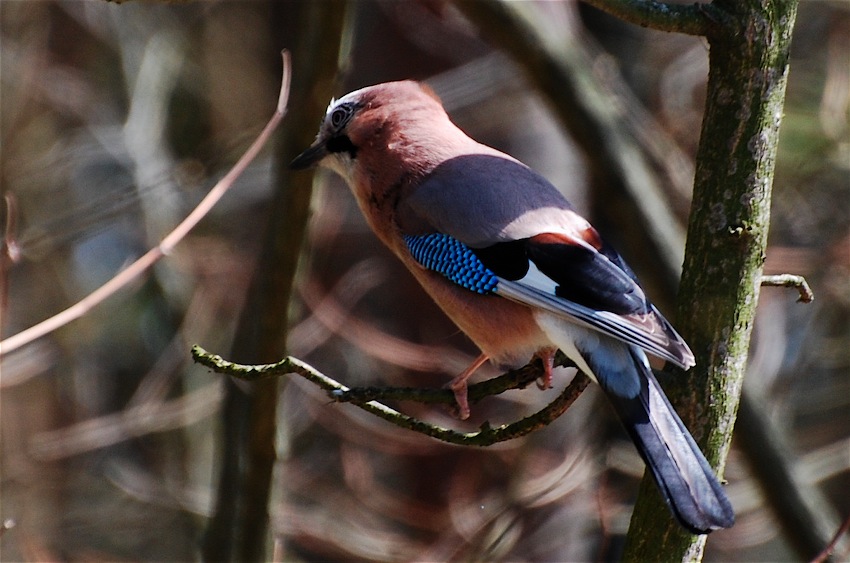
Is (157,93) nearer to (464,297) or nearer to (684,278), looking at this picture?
(464,297)

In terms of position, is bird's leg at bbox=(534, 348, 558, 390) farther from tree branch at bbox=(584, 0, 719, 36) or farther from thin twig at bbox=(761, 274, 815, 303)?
tree branch at bbox=(584, 0, 719, 36)

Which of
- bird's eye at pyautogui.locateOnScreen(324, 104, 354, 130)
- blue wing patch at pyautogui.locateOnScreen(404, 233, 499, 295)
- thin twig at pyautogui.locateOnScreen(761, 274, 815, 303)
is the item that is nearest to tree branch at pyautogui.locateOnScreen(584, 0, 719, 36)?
thin twig at pyautogui.locateOnScreen(761, 274, 815, 303)

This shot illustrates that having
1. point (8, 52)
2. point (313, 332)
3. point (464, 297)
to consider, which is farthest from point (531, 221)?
point (8, 52)

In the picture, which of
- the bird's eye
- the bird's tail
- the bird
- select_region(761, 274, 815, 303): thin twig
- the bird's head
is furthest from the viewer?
the bird's eye

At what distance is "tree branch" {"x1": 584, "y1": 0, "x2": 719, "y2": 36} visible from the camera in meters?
2.38

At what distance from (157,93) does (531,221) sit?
4.02 metres

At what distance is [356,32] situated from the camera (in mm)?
6473

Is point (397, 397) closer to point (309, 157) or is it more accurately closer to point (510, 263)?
point (510, 263)

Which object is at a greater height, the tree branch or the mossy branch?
the tree branch

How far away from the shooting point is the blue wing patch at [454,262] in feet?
10.2

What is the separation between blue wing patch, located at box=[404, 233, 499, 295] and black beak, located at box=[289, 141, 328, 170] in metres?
0.62

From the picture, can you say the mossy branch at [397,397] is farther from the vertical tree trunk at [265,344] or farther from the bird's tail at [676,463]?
the vertical tree trunk at [265,344]

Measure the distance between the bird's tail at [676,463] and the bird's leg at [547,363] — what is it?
18.9 inches

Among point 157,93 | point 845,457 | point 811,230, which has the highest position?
point 157,93
